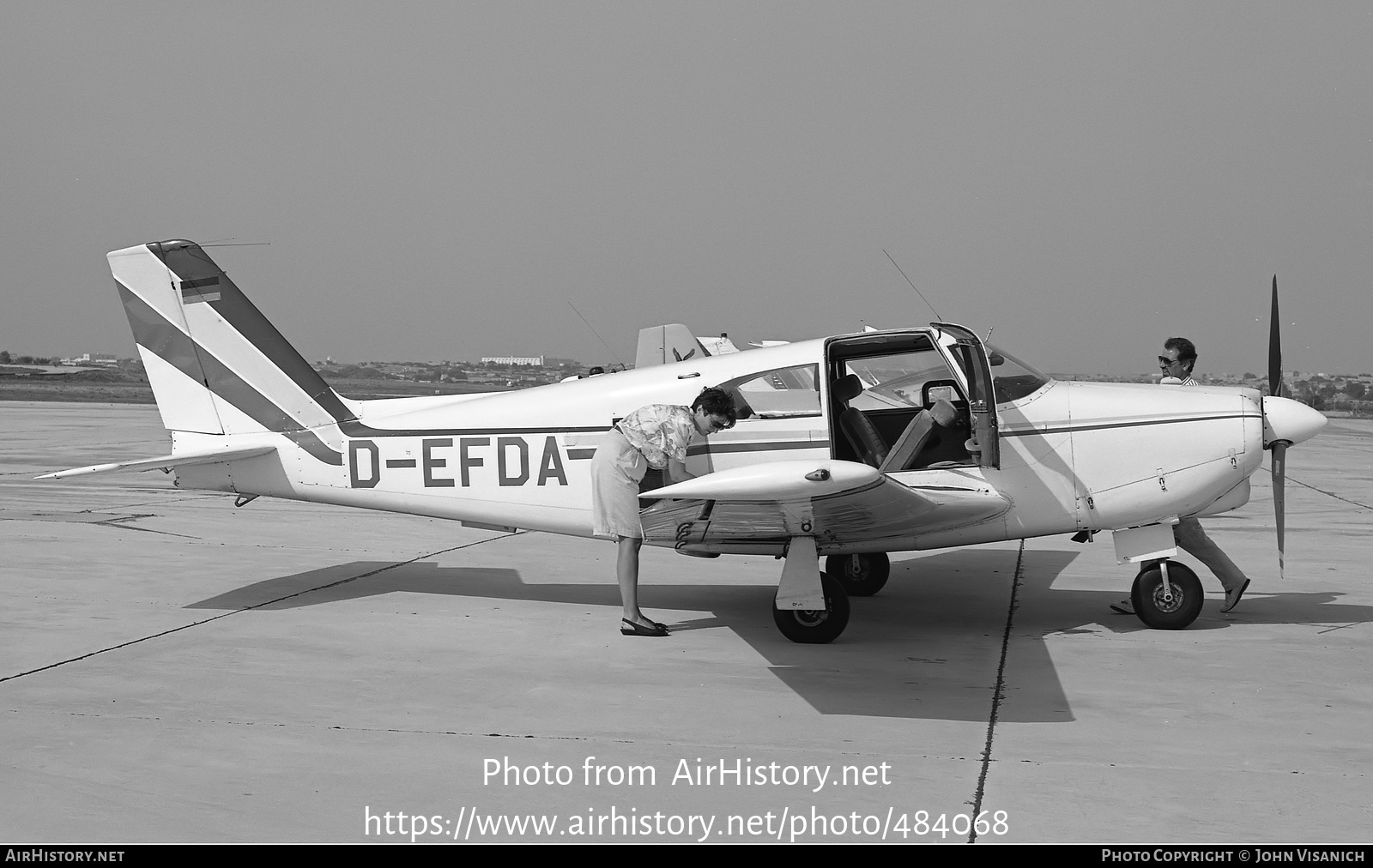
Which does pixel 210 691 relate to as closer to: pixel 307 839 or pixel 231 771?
pixel 231 771

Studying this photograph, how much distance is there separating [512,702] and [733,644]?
5.84ft

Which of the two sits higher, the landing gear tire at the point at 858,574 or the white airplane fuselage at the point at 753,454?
the white airplane fuselage at the point at 753,454

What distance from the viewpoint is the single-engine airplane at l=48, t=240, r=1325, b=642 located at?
277 inches

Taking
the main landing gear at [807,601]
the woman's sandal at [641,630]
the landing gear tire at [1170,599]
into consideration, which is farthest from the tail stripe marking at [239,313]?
the landing gear tire at [1170,599]

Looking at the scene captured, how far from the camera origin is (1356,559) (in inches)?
406

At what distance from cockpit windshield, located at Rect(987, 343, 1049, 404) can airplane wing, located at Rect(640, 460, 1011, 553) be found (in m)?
0.64

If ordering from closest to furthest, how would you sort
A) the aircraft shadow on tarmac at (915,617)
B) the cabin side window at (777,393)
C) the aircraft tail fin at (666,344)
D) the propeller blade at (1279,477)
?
the aircraft shadow on tarmac at (915,617), the propeller blade at (1279,477), the cabin side window at (777,393), the aircraft tail fin at (666,344)

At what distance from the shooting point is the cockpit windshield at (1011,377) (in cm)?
725

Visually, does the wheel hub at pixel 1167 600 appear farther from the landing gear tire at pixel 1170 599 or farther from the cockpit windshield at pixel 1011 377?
the cockpit windshield at pixel 1011 377

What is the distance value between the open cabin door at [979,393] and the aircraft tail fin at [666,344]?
562 inches

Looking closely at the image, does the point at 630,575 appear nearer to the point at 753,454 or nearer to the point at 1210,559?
the point at 753,454

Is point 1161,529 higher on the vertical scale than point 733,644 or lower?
higher

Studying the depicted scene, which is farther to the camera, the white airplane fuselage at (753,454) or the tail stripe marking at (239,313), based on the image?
the tail stripe marking at (239,313)

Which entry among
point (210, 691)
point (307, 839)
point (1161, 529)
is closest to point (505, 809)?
point (307, 839)
